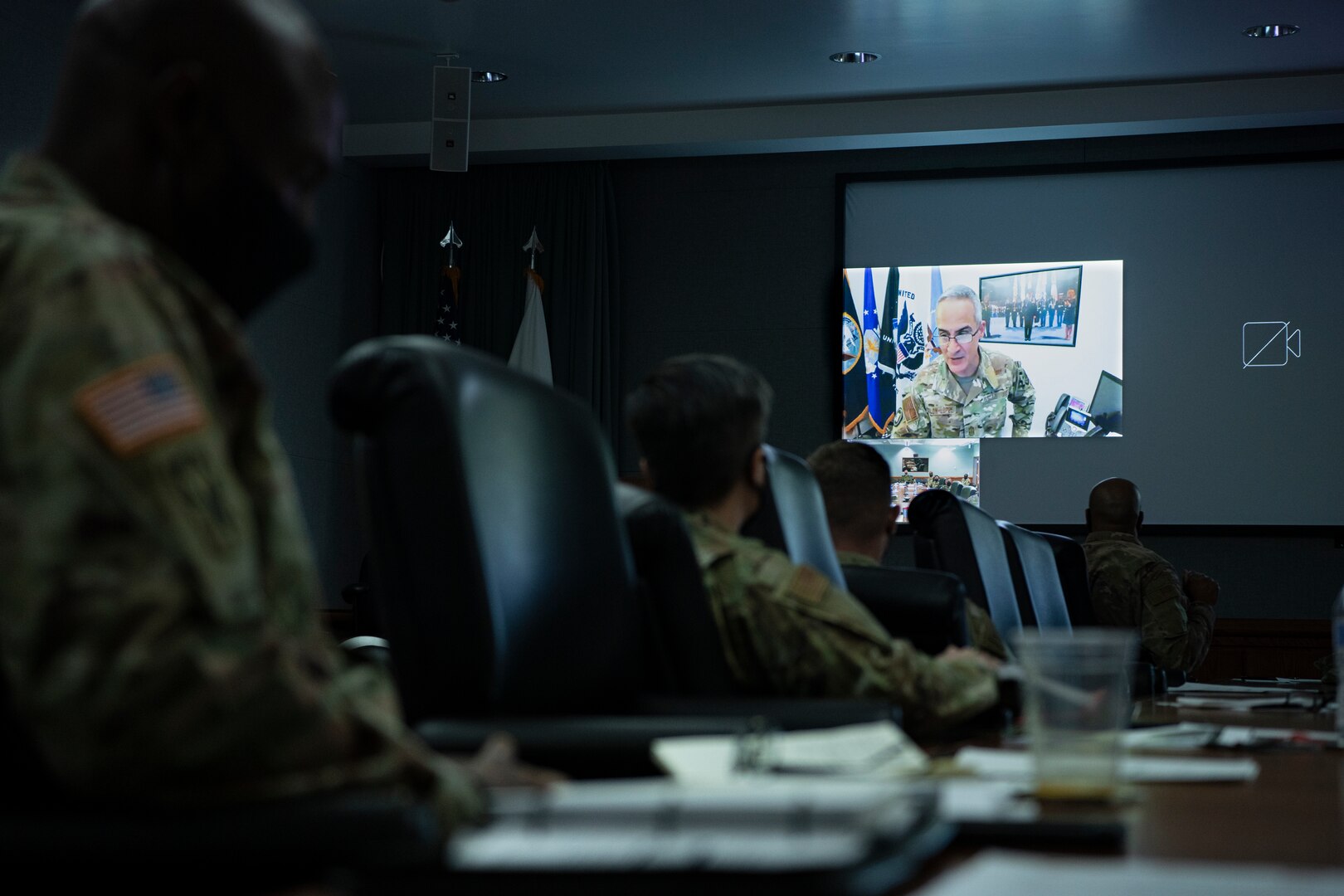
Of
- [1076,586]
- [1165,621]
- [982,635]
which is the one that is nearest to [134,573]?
[982,635]

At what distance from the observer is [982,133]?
21.1ft

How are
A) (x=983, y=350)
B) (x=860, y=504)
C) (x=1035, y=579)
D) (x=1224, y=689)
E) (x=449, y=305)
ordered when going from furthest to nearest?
(x=449, y=305) < (x=983, y=350) < (x=1035, y=579) < (x=1224, y=689) < (x=860, y=504)

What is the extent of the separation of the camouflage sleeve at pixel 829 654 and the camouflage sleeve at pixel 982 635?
1.32 metres

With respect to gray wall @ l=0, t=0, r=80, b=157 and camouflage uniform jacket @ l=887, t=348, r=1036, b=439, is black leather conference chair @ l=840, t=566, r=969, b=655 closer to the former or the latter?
gray wall @ l=0, t=0, r=80, b=157

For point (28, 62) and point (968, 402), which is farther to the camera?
point (968, 402)

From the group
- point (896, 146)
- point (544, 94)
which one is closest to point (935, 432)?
point (896, 146)

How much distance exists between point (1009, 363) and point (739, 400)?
4902 millimetres

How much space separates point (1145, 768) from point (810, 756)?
36cm

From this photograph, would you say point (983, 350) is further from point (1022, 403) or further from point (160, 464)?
point (160, 464)

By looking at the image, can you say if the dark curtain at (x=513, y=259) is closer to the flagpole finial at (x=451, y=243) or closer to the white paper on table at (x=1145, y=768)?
the flagpole finial at (x=451, y=243)

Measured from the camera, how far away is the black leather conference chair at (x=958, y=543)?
302 cm

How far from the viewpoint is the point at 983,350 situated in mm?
6488

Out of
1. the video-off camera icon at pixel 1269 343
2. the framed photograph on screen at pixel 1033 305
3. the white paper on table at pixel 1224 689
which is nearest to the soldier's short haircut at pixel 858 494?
the white paper on table at pixel 1224 689

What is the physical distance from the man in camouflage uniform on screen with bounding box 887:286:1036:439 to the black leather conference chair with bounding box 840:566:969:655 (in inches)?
167
